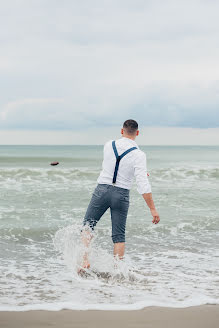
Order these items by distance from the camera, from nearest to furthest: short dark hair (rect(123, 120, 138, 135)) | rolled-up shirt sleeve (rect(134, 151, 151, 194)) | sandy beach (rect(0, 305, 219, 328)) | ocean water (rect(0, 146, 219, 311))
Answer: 1. sandy beach (rect(0, 305, 219, 328))
2. ocean water (rect(0, 146, 219, 311))
3. rolled-up shirt sleeve (rect(134, 151, 151, 194))
4. short dark hair (rect(123, 120, 138, 135))

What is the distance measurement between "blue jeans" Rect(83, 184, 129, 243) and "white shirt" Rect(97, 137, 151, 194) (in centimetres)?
9

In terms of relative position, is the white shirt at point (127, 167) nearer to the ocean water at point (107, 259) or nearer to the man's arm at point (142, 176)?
the man's arm at point (142, 176)

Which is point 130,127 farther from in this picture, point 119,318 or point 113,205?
point 119,318

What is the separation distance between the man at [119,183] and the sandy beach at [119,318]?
45.7 inches

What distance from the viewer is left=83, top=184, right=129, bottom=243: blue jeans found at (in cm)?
512

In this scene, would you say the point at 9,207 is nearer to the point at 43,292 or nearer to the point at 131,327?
the point at 43,292

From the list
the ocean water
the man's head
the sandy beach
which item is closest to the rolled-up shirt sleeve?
the man's head

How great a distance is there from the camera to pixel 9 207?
11156 millimetres

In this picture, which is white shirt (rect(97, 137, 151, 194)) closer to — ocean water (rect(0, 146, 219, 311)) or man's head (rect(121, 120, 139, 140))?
man's head (rect(121, 120, 139, 140))

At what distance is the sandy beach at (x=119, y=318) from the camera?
12.2 ft

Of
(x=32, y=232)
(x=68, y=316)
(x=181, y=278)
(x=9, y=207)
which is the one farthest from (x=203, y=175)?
(x=68, y=316)

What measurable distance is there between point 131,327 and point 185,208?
799 centimetres

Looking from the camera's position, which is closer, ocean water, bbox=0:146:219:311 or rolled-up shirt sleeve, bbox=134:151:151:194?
ocean water, bbox=0:146:219:311

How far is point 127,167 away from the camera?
5.00 metres
